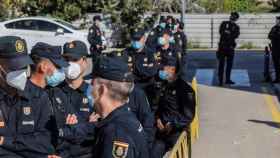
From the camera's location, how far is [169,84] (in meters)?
7.81

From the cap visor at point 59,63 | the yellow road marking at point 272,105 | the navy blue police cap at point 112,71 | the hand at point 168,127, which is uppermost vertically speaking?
the navy blue police cap at point 112,71

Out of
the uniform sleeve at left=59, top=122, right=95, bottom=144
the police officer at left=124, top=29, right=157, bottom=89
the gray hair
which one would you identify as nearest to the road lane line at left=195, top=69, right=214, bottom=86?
the police officer at left=124, top=29, right=157, bottom=89

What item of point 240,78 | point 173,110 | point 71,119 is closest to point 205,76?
point 240,78

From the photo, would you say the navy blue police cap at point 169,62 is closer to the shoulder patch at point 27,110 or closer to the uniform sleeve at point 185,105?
the uniform sleeve at point 185,105

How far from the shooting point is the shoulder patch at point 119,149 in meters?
3.70

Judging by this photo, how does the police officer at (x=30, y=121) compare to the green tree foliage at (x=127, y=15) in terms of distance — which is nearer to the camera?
the police officer at (x=30, y=121)

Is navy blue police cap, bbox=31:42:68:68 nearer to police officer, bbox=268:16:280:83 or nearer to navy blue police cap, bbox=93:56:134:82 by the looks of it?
navy blue police cap, bbox=93:56:134:82

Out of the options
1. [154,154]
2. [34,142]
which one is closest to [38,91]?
[34,142]

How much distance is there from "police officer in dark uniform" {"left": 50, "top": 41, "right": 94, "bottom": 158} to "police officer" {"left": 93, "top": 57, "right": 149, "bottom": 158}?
1.07 meters

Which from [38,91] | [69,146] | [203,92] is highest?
[38,91]

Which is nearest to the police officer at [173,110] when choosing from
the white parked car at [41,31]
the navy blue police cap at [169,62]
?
the navy blue police cap at [169,62]

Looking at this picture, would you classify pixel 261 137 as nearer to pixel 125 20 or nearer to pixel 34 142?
pixel 34 142

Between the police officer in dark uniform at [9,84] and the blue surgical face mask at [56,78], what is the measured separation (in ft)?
3.09

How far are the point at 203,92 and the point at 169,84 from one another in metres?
8.48
